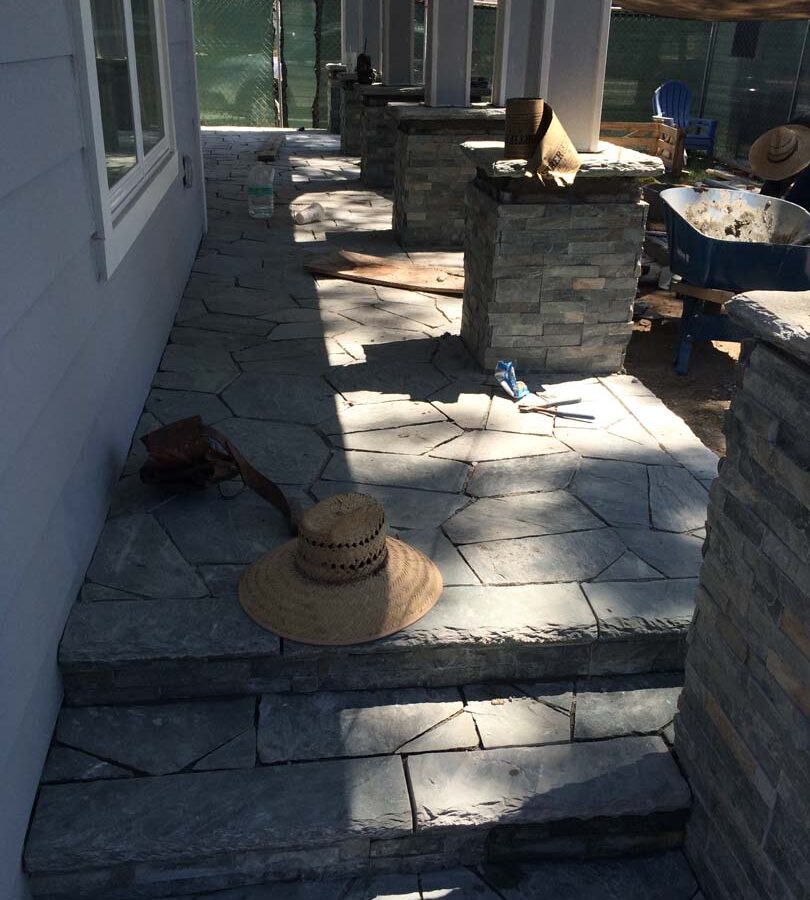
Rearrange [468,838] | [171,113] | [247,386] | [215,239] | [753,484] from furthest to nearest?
[215,239] → [171,113] → [247,386] → [468,838] → [753,484]

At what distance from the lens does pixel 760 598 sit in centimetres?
200

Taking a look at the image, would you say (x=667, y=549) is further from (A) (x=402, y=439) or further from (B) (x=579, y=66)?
(B) (x=579, y=66)

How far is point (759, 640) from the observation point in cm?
202

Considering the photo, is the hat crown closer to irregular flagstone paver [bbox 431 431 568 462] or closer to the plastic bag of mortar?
irregular flagstone paver [bbox 431 431 568 462]

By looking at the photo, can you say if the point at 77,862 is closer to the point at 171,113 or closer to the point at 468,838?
the point at 468,838

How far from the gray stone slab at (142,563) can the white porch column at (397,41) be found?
832 cm

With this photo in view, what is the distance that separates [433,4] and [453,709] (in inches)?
254

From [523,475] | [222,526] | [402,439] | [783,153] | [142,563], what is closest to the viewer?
[142,563]

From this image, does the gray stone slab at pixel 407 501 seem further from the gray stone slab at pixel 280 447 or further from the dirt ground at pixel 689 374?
the dirt ground at pixel 689 374

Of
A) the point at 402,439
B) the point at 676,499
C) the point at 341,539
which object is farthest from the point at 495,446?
the point at 341,539

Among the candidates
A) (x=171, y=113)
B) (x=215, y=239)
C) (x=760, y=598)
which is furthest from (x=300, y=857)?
(x=215, y=239)

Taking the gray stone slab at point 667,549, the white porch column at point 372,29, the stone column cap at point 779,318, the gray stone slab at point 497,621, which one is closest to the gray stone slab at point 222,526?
the gray stone slab at point 497,621

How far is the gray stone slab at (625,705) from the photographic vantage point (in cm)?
257

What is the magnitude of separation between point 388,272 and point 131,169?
287 cm
